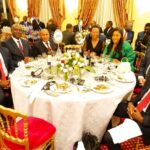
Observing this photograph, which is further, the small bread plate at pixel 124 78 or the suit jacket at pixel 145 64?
the suit jacket at pixel 145 64

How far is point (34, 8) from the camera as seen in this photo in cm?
870

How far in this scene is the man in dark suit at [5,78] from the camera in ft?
9.93

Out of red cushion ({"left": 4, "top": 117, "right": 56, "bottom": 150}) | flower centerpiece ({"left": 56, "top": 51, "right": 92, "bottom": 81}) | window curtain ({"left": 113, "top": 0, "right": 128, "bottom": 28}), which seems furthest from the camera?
window curtain ({"left": 113, "top": 0, "right": 128, "bottom": 28})

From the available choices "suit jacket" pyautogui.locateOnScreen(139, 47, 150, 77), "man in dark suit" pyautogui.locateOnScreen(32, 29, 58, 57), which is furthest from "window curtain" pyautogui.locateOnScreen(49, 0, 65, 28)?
"suit jacket" pyautogui.locateOnScreen(139, 47, 150, 77)

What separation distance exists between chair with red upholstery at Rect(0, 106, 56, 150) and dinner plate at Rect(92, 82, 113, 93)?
24.0 inches

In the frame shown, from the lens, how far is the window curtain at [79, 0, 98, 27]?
782cm

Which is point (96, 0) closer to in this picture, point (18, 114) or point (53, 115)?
point (53, 115)

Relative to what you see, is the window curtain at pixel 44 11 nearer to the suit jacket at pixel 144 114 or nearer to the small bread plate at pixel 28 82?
the small bread plate at pixel 28 82

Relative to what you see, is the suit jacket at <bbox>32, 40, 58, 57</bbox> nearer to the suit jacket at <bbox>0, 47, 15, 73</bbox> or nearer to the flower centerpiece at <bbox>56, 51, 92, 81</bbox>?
the suit jacket at <bbox>0, 47, 15, 73</bbox>

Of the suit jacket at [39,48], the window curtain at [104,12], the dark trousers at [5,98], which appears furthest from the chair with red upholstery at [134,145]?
the window curtain at [104,12]

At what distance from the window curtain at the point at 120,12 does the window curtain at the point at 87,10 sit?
2.46ft

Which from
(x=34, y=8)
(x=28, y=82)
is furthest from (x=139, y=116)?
(x=34, y=8)

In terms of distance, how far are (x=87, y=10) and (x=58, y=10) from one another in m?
1.17

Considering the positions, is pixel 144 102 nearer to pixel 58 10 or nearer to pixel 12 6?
pixel 58 10
